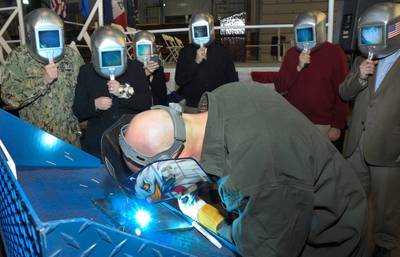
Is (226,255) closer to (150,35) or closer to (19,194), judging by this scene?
(19,194)

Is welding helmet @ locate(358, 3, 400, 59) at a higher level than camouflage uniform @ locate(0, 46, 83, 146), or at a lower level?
higher

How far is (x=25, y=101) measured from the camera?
7.86 feet

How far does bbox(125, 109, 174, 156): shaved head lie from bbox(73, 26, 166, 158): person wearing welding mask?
4.36ft

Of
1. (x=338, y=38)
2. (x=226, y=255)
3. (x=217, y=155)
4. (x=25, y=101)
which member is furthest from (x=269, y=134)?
(x=338, y=38)

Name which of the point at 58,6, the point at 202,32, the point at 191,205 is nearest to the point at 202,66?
the point at 202,32

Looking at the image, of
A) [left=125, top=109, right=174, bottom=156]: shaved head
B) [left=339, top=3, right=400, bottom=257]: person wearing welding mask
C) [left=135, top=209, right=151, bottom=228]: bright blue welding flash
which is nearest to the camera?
[left=125, top=109, right=174, bottom=156]: shaved head

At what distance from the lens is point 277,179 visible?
0.89 metres

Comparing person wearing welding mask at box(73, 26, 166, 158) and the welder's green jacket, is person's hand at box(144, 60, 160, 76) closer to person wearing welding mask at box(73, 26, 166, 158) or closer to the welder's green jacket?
person wearing welding mask at box(73, 26, 166, 158)

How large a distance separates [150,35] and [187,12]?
Answer: 1317cm

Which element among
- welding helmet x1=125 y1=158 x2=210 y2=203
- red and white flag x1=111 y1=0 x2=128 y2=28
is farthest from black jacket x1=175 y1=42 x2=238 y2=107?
red and white flag x1=111 y1=0 x2=128 y2=28

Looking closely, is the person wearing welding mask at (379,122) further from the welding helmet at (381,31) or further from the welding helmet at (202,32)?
the welding helmet at (202,32)

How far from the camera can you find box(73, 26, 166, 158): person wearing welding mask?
2.38 metres

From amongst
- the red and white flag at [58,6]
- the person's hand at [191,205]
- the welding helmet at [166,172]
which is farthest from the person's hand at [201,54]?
the red and white flag at [58,6]

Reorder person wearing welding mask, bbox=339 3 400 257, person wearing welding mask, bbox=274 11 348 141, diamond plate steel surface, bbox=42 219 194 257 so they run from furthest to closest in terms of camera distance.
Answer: person wearing welding mask, bbox=274 11 348 141, person wearing welding mask, bbox=339 3 400 257, diamond plate steel surface, bbox=42 219 194 257
